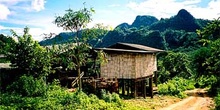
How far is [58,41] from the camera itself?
77.1 feet

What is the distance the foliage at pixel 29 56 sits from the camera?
23.8 m

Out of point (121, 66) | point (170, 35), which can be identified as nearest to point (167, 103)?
Answer: point (121, 66)

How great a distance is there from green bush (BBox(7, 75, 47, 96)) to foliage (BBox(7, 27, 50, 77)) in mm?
1706

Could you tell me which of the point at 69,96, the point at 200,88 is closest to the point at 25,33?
the point at 69,96

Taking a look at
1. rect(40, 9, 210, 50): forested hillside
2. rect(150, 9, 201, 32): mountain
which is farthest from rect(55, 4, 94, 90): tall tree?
rect(150, 9, 201, 32): mountain

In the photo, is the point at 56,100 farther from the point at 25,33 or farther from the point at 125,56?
the point at 125,56

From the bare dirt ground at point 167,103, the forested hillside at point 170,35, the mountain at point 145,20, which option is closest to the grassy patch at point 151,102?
the bare dirt ground at point 167,103

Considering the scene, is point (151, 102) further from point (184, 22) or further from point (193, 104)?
point (184, 22)

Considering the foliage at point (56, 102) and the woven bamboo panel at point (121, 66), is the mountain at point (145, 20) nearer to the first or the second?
the woven bamboo panel at point (121, 66)

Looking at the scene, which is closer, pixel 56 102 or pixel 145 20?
pixel 56 102

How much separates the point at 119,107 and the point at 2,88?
9.74 metres

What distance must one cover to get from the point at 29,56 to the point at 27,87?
2927 mm

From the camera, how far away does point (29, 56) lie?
23.9m

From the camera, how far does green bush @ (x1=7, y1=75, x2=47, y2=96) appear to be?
72.4 ft
